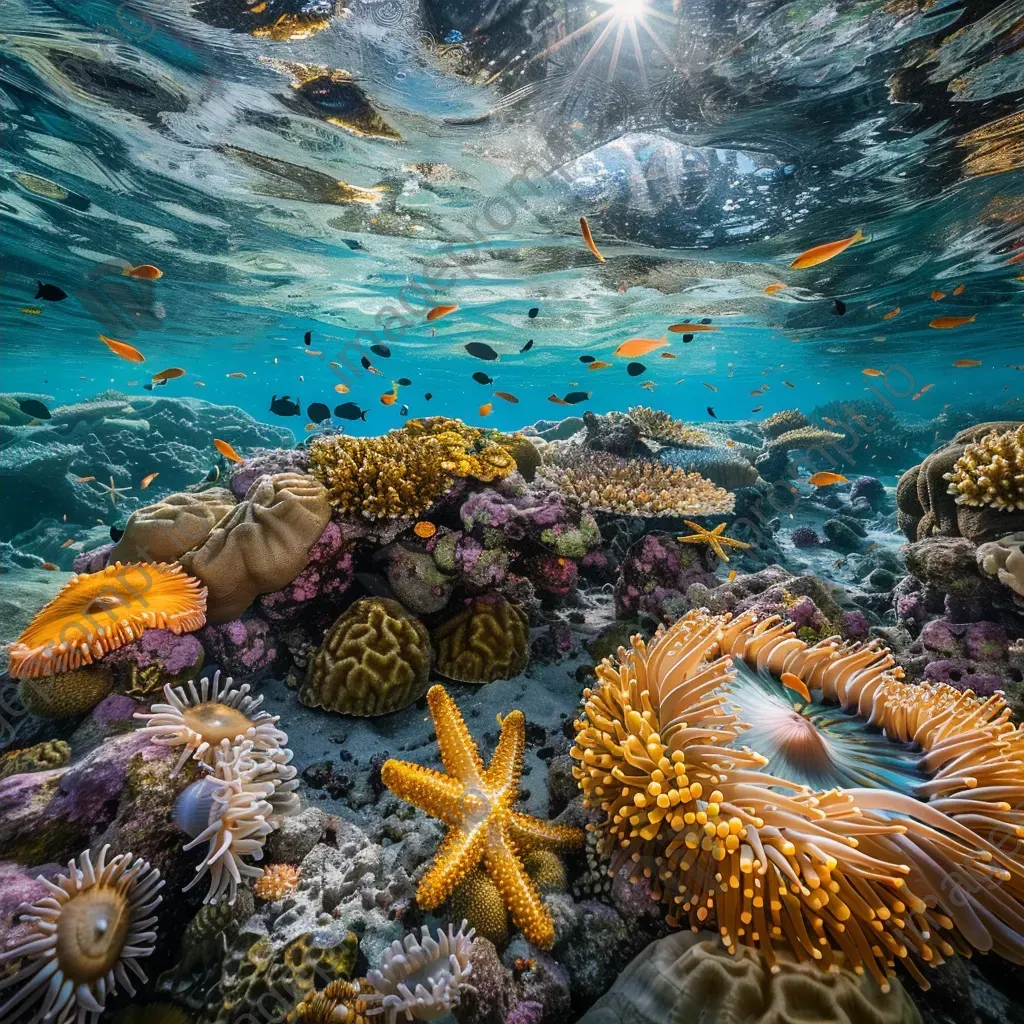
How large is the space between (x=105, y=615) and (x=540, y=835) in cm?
345

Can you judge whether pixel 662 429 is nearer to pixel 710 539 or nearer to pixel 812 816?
pixel 710 539

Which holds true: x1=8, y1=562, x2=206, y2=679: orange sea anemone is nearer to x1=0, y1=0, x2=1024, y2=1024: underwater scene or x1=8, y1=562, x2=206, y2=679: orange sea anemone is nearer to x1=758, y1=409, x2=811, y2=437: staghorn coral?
x1=0, y1=0, x2=1024, y2=1024: underwater scene

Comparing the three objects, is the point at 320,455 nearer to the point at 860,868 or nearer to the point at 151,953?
the point at 151,953

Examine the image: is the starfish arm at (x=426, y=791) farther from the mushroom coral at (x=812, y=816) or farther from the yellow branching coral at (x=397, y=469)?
the yellow branching coral at (x=397, y=469)

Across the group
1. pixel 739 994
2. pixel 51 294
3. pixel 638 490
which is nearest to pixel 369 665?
pixel 739 994

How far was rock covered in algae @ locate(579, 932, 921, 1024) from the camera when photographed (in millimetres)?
1770

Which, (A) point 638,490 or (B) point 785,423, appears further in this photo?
(B) point 785,423

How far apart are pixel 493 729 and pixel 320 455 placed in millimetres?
3139

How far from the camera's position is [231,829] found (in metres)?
2.54

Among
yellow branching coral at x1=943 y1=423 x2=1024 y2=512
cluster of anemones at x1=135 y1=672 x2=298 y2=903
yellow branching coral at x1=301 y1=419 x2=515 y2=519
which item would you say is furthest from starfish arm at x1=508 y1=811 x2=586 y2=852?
yellow branching coral at x1=943 y1=423 x2=1024 y2=512

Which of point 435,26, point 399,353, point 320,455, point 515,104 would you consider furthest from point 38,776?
point 399,353

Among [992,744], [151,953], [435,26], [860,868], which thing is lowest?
[151,953]

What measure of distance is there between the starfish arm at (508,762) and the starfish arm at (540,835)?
15 centimetres

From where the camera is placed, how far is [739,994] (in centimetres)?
180
